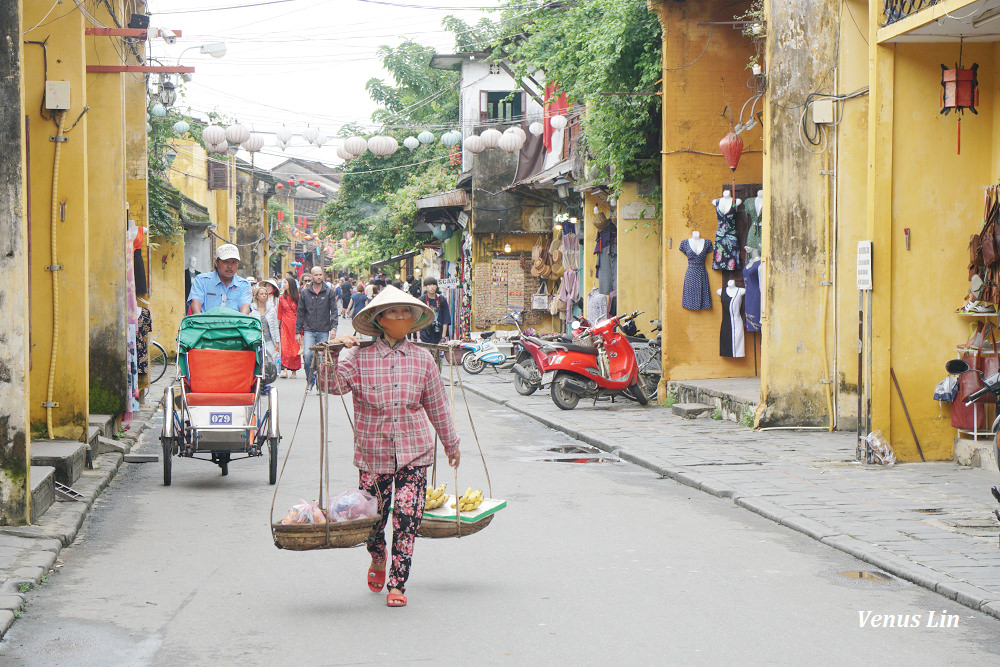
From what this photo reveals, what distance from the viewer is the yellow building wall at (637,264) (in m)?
20.3

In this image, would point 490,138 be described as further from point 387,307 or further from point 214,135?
point 387,307

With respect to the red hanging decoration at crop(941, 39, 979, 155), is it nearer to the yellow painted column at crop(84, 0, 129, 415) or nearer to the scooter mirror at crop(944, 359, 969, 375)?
the scooter mirror at crop(944, 359, 969, 375)

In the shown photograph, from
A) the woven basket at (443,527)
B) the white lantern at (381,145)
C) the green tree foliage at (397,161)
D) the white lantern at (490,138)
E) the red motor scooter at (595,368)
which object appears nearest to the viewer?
the woven basket at (443,527)

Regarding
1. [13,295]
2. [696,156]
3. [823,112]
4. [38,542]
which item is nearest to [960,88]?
[823,112]

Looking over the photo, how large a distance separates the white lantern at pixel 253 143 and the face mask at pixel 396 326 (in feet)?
62.6

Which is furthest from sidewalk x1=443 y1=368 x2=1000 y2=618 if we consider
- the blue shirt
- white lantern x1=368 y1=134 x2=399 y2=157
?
white lantern x1=368 y1=134 x2=399 y2=157

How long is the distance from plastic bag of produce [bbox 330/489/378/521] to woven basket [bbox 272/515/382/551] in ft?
0.36

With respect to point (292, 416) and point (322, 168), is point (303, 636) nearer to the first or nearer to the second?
point (292, 416)

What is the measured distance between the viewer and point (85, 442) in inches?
428

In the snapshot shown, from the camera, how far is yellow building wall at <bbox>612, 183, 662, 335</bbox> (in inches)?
798

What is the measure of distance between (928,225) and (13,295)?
8399 millimetres

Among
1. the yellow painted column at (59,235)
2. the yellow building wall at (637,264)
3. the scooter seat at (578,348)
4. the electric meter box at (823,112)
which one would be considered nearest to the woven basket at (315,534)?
the yellow painted column at (59,235)

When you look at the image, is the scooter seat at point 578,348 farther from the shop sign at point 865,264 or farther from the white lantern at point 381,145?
the white lantern at point 381,145

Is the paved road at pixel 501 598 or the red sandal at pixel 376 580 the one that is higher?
the red sandal at pixel 376 580
